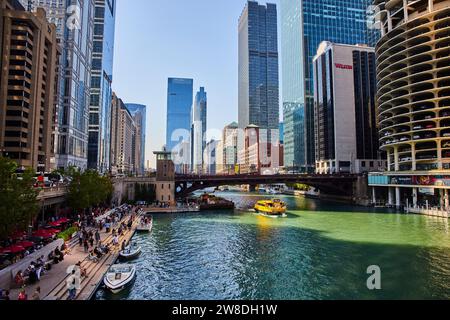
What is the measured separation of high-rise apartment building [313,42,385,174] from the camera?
495 feet

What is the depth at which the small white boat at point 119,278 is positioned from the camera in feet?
79.1

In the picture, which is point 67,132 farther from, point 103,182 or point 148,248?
point 148,248

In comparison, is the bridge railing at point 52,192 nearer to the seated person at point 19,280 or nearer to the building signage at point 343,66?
the seated person at point 19,280

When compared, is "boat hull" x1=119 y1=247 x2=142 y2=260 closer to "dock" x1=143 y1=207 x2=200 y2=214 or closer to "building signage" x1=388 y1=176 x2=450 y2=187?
"dock" x1=143 y1=207 x2=200 y2=214

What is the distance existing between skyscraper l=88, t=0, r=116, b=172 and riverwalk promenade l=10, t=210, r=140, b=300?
145 metres

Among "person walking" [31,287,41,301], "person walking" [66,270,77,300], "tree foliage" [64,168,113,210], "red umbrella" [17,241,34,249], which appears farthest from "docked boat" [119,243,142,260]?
"tree foliage" [64,168,113,210]

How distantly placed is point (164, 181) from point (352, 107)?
113805mm

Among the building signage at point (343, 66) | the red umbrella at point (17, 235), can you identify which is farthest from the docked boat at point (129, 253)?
the building signage at point (343, 66)

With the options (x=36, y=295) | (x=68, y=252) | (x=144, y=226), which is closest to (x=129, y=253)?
(x=68, y=252)

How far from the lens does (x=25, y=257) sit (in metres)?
26.1

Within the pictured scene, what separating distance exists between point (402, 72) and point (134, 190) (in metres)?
88.2
